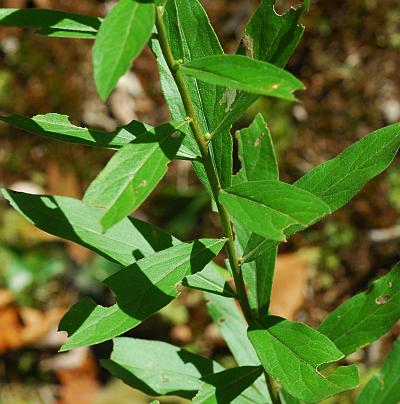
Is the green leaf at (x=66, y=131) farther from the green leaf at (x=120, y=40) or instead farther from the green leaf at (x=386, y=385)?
the green leaf at (x=386, y=385)

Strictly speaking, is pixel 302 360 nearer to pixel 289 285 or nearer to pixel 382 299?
pixel 382 299

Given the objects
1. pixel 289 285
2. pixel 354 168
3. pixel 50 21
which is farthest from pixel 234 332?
pixel 289 285

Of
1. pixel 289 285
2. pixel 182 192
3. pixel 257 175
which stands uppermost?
pixel 257 175

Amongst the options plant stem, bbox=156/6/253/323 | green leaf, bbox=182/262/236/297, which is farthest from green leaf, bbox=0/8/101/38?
green leaf, bbox=182/262/236/297

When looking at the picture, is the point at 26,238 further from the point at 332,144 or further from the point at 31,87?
the point at 332,144

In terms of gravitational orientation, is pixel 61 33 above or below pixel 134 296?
above

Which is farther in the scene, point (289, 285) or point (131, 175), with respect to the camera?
point (289, 285)

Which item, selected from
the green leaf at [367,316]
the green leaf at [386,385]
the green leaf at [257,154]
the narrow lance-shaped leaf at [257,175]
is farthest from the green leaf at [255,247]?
the green leaf at [386,385]
